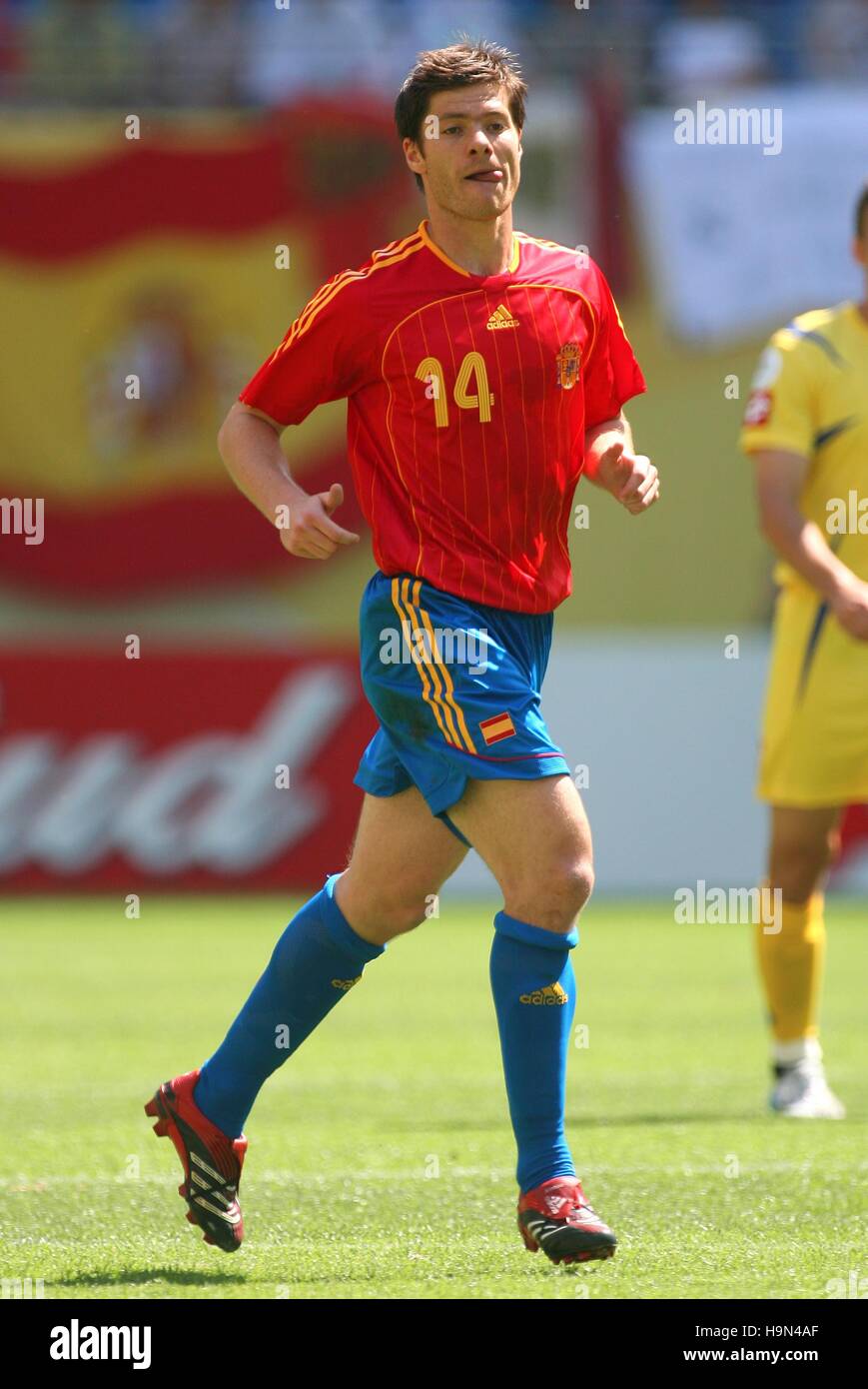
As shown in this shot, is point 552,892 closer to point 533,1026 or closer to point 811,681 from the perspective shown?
point 533,1026

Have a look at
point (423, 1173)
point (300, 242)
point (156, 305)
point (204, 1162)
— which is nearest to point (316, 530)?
point (204, 1162)

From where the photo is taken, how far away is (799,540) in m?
5.77

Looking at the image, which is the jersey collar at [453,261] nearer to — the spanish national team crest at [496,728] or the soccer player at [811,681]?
the spanish national team crest at [496,728]

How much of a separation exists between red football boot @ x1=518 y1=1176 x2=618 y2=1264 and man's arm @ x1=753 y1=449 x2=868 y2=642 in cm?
215

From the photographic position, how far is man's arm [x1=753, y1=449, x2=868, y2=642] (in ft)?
18.4

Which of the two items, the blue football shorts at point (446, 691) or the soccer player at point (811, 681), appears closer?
the blue football shorts at point (446, 691)

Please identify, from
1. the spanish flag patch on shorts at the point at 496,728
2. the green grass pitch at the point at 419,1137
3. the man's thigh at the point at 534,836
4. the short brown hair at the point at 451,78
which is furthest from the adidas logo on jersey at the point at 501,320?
the green grass pitch at the point at 419,1137

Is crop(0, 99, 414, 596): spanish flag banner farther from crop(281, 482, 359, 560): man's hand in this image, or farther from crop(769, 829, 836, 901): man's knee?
crop(281, 482, 359, 560): man's hand

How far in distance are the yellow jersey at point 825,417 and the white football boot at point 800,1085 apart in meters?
1.30

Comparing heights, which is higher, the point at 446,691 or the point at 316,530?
the point at 316,530

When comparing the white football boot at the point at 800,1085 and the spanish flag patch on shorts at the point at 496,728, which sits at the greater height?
the spanish flag patch on shorts at the point at 496,728

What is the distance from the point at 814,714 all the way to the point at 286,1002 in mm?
2353

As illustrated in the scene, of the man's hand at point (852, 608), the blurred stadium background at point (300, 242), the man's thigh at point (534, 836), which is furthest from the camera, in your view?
the blurred stadium background at point (300, 242)

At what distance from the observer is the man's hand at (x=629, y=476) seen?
4.21 m
